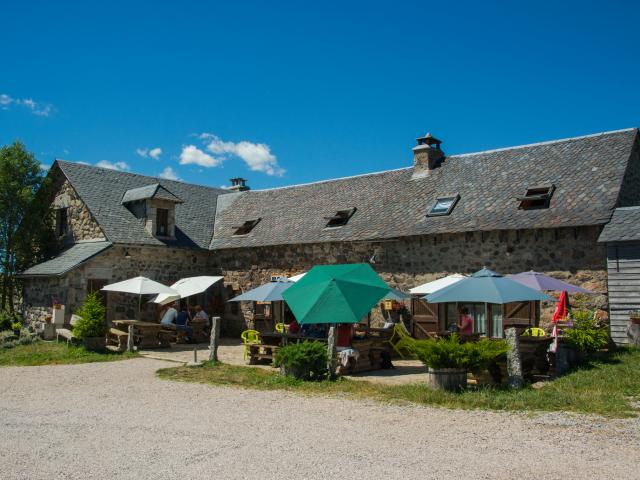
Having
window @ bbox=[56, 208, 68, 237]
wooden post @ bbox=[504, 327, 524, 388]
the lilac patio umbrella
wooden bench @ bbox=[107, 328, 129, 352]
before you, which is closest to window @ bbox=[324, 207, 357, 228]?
wooden bench @ bbox=[107, 328, 129, 352]

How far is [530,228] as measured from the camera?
14953 mm

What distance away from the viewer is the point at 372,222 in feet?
61.6

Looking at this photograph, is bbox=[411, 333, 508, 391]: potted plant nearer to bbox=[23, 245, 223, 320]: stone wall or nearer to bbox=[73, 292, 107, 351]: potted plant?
bbox=[73, 292, 107, 351]: potted plant

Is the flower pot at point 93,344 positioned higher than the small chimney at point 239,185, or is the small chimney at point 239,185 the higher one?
the small chimney at point 239,185

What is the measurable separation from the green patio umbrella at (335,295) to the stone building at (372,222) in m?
4.70

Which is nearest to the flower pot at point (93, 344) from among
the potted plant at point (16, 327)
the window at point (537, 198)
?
the potted plant at point (16, 327)

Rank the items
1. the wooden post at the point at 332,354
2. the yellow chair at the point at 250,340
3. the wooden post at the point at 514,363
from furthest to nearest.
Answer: the yellow chair at the point at 250,340 < the wooden post at the point at 332,354 < the wooden post at the point at 514,363

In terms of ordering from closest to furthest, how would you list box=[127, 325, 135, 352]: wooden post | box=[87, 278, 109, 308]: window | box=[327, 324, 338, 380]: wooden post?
1. box=[327, 324, 338, 380]: wooden post
2. box=[127, 325, 135, 352]: wooden post
3. box=[87, 278, 109, 308]: window

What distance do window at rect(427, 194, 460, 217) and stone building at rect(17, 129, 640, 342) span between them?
0.06m

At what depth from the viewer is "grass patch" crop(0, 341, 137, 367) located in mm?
14625

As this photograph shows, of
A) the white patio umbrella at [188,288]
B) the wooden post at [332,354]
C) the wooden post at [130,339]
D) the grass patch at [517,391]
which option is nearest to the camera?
the grass patch at [517,391]

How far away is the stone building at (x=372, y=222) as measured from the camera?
50.1ft

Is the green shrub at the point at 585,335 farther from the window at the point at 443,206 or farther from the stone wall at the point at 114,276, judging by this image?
the stone wall at the point at 114,276

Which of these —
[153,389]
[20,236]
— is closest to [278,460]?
[153,389]
